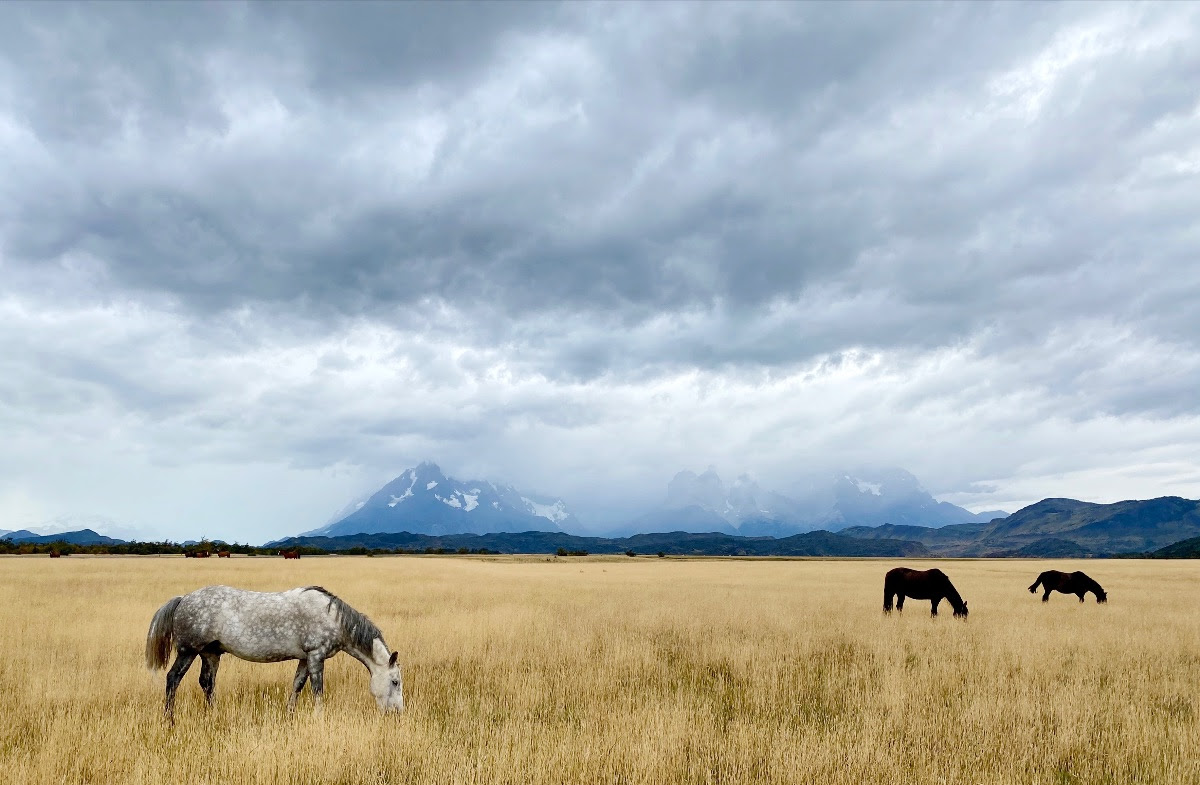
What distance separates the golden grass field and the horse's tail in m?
0.80

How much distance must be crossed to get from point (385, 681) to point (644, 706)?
438 cm

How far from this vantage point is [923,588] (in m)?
25.2

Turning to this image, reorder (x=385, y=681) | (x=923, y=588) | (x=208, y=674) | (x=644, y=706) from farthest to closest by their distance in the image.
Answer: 1. (x=923, y=588)
2. (x=644, y=706)
3. (x=208, y=674)
4. (x=385, y=681)

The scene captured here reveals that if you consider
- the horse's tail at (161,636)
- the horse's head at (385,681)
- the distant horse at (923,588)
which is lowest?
the distant horse at (923,588)

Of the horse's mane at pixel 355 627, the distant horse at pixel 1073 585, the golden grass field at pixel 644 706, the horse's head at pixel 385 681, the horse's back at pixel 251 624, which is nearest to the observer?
the golden grass field at pixel 644 706

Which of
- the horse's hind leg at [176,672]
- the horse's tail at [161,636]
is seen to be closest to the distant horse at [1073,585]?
the horse's hind leg at [176,672]

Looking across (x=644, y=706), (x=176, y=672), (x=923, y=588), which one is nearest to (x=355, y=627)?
(x=176, y=672)

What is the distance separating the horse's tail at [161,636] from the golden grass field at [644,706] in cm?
80

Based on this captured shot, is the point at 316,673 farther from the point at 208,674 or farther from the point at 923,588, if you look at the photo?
the point at 923,588

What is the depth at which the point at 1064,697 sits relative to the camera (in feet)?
37.7

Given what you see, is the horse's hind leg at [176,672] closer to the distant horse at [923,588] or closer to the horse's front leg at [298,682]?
the horse's front leg at [298,682]

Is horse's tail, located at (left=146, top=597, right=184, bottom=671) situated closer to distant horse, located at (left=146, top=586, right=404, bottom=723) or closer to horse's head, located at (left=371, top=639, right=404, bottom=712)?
distant horse, located at (left=146, top=586, right=404, bottom=723)

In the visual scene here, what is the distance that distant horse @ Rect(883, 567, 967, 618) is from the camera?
79.8 ft

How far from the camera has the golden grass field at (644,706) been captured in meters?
7.98
